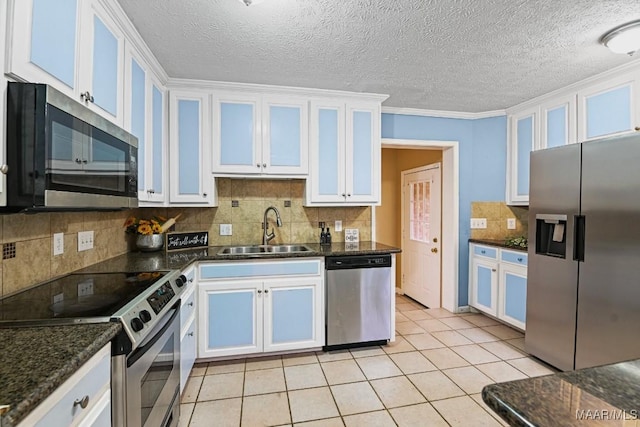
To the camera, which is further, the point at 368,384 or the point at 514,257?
the point at 514,257

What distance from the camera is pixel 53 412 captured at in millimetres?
770

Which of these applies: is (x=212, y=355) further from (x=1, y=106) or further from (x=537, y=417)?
(x=537, y=417)

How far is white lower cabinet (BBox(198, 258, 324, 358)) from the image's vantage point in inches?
99.8

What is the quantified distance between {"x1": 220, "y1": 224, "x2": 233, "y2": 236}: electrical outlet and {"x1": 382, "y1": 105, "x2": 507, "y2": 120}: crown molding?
6.90ft

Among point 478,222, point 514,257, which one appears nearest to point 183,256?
point 514,257

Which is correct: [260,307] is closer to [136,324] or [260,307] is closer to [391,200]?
[136,324]

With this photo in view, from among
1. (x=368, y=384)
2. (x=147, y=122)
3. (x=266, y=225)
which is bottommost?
(x=368, y=384)

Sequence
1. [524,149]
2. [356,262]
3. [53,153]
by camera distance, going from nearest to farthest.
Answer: [53,153]
[356,262]
[524,149]

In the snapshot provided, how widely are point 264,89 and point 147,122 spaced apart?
1.04 metres

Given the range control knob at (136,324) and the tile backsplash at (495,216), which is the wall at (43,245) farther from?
the tile backsplash at (495,216)

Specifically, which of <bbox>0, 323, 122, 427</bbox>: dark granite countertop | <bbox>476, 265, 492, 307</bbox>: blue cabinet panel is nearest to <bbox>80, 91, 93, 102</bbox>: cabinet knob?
<bbox>0, 323, 122, 427</bbox>: dark granite countertop

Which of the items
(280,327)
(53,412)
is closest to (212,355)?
(280,327)

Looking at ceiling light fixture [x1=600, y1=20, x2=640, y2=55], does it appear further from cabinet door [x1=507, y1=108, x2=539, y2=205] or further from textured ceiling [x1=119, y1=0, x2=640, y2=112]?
cabinet door [x1=507, y1=108, x2=539, y2=205]

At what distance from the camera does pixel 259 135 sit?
289 cm
